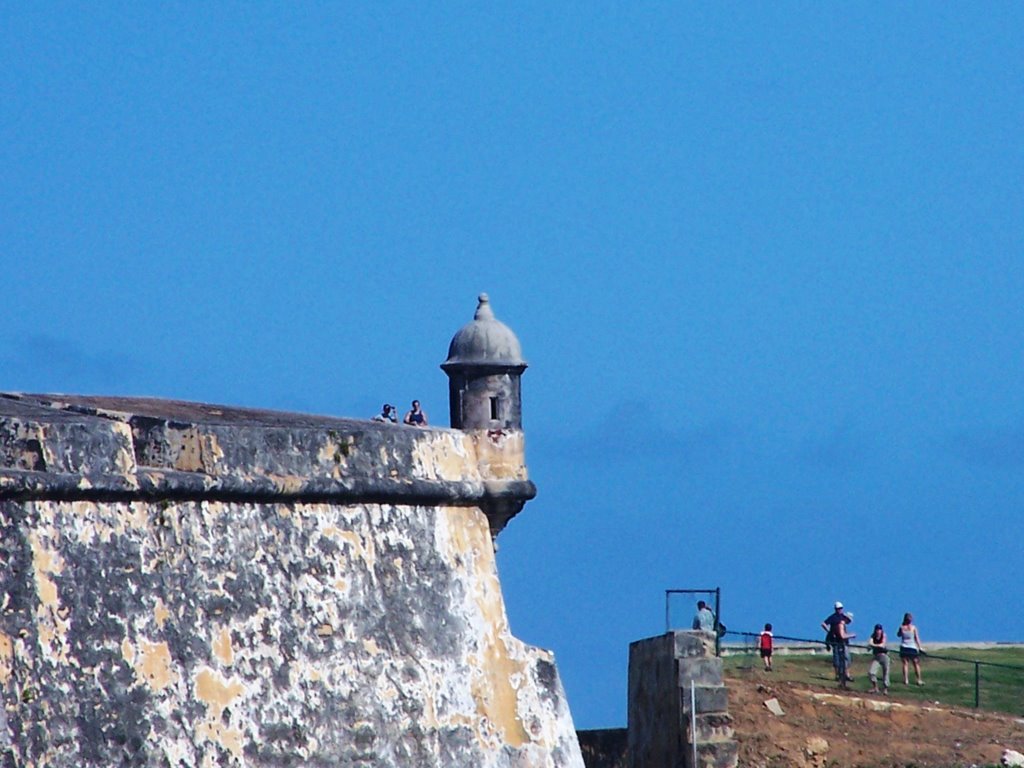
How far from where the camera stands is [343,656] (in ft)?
30.1

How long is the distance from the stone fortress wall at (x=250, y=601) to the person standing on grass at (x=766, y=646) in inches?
A: 375

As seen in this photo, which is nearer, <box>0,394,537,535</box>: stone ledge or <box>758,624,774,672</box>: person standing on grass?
<box>0,394,537,535</box>: stone ledge

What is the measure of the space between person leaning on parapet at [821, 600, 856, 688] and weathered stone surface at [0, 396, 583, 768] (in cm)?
942

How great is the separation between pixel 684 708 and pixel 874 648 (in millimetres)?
2659

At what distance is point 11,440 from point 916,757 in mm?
11459

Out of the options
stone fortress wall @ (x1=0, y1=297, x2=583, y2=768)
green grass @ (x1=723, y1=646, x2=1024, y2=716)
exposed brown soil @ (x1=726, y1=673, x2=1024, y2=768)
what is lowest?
stone fortress wall @ (x1=0, y1=297, x2=583, y2=768)

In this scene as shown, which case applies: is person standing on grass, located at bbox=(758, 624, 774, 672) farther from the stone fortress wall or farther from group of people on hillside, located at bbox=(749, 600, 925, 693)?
the stone fortress wall

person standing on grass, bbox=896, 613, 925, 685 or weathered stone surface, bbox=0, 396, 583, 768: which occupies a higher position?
person standing on grass, bbox=896, 613, 925, 685

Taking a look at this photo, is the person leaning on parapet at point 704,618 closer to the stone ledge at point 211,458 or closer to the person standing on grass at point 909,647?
the person standing on grass at point 909,647

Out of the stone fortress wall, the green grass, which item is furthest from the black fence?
the stone fortress wall

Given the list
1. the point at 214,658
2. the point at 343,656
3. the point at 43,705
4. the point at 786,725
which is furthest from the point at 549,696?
the point at 786,725

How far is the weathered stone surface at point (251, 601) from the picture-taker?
315 inches

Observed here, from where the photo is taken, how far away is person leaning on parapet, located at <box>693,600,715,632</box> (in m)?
18.5

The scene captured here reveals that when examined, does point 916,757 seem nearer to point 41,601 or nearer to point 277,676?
point 277,676
